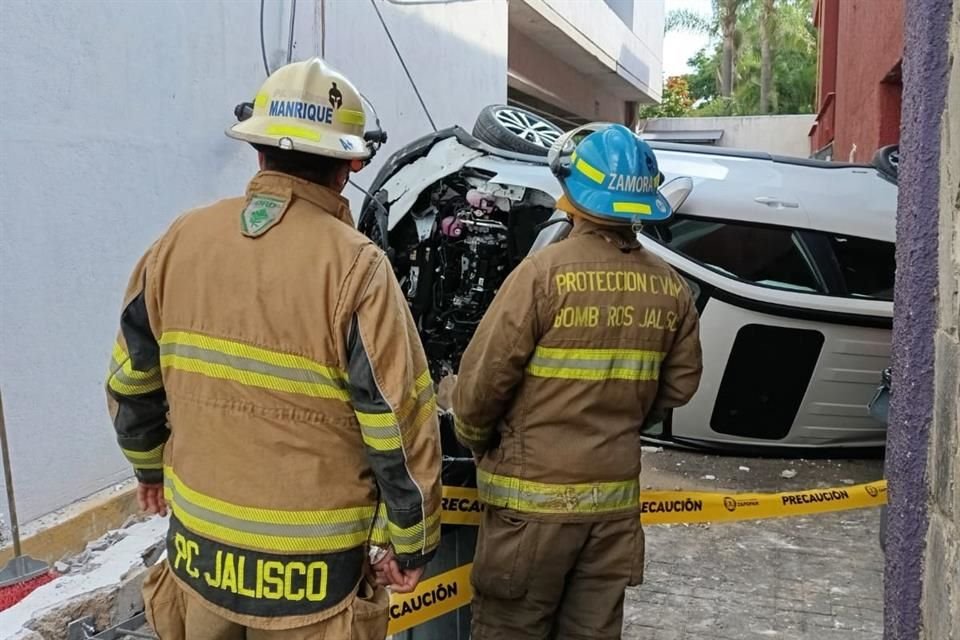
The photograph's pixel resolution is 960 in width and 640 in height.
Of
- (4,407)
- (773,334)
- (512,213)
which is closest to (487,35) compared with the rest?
(512,213)

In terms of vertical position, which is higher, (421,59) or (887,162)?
(421,59)

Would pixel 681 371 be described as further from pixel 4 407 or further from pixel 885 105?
pixel 885 105

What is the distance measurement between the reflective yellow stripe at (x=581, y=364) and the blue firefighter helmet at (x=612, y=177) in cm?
39

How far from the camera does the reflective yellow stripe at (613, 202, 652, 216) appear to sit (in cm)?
264

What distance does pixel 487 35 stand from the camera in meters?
11.8

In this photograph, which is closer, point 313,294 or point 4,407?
point 313,294

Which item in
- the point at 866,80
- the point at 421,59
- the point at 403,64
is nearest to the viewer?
the point at 403,64

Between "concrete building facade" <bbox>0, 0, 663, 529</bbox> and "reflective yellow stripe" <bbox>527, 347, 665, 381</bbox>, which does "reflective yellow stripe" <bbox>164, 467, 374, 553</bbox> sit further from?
"concrete building facade" <bbox>0, 0, 663, 529</bbox>

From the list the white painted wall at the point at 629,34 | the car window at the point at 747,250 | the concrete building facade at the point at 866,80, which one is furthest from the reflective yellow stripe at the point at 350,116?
the white painted wall at the point at 629,34

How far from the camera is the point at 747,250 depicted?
219 inches

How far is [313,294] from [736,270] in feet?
13.3

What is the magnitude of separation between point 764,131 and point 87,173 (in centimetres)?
2690

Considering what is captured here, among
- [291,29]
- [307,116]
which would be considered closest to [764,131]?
[291,29]

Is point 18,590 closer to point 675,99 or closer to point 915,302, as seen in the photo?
point 915,302
